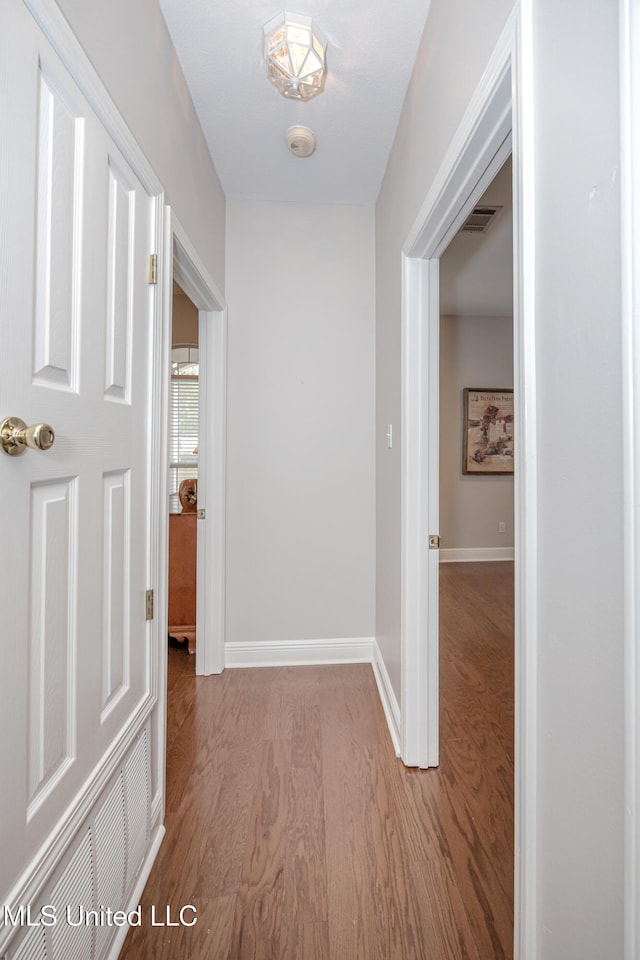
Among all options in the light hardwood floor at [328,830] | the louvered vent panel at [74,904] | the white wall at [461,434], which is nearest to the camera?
the louvered vent panel at [74,904]

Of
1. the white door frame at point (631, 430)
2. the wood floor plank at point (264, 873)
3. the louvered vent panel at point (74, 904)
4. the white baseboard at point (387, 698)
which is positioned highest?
the white door frame at point (631, 430)

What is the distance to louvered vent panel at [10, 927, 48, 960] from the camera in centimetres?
72

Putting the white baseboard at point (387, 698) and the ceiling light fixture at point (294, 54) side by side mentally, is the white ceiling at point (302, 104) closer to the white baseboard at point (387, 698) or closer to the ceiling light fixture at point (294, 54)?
the ceiling light fixture at point (294, 54)

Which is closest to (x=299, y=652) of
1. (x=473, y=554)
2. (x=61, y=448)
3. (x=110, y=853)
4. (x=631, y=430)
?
(x=110, y=853)

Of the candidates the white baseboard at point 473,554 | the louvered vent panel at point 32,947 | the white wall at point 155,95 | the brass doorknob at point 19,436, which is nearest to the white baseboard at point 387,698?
the louvered vent panel at point 32,947

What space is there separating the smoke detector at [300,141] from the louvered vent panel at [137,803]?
238 centimetres

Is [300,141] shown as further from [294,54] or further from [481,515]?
[481,515]

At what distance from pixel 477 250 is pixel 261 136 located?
6.33ft

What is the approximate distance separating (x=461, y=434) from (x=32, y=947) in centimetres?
497

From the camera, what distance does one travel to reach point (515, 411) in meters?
0.88

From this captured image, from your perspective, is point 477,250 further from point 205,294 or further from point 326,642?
point 326,642

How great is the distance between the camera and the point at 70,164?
2.86ft

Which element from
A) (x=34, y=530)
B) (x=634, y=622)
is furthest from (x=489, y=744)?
(x=34, y=530)
